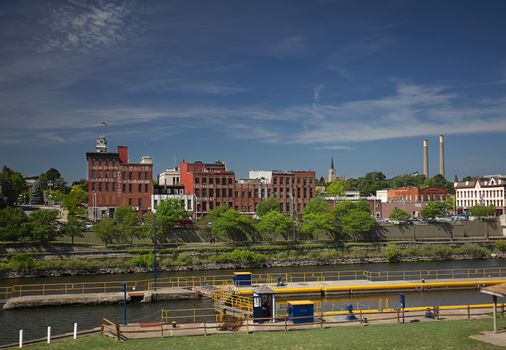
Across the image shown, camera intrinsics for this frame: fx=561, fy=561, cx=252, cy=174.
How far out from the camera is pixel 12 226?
Answer: 75062 millimetres

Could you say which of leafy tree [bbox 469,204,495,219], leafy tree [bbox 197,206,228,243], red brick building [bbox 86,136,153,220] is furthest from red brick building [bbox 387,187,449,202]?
red brick building [bbox 86,136,153,220]

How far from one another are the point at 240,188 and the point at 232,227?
31.0 meters

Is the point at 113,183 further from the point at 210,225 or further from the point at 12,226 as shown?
the point at 12,226

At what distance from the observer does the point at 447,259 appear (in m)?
85.2

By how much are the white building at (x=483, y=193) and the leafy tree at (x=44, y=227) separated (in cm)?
9831

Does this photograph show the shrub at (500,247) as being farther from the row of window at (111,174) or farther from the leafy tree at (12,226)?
the leafy tree at (12,226)

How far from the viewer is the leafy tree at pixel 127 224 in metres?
82.3

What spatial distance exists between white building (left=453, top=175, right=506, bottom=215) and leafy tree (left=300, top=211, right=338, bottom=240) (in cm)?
5613

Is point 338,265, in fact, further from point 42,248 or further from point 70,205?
point 70,205

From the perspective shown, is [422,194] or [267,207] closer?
[267,207]

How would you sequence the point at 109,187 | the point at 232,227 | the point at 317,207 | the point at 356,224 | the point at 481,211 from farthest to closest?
the point at 481,211 → the point at 109,187 → the point at 317,207 → the point at 356,224 → the point at 232,227

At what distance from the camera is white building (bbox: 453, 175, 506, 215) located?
130000 mm

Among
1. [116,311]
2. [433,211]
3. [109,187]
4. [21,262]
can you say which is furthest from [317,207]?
[116,311]

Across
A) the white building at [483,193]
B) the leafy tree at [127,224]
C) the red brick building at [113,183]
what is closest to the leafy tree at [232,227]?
the leafy tree at [127,224]
